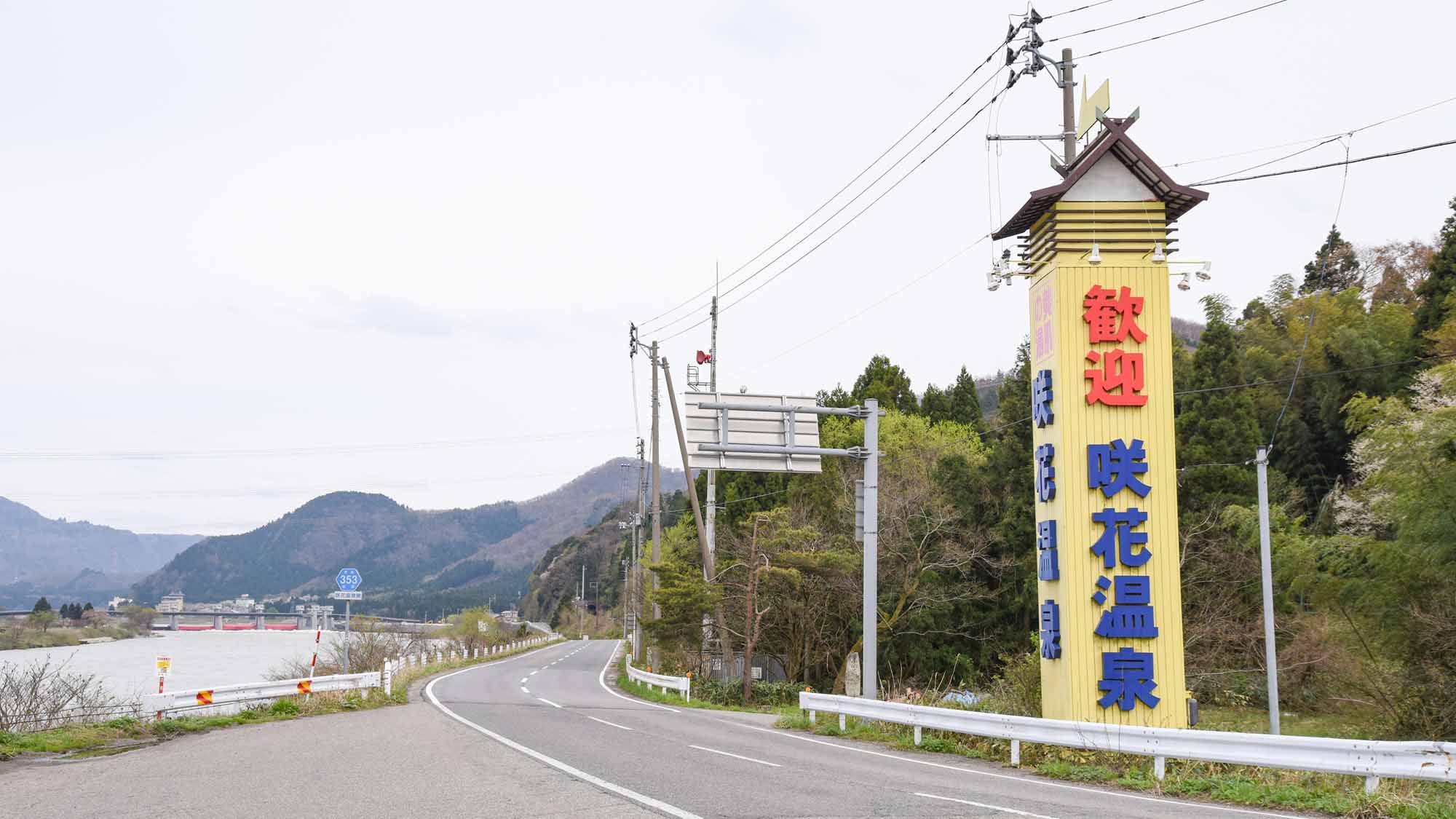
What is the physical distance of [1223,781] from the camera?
11648mm

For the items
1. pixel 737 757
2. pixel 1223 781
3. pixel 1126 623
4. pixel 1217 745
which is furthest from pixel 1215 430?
pixel 737 757

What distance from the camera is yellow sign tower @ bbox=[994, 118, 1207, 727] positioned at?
685 inches

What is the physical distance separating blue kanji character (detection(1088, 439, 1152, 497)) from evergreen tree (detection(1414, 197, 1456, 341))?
29352 mm

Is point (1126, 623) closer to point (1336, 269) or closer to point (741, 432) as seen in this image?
point (741, 432)

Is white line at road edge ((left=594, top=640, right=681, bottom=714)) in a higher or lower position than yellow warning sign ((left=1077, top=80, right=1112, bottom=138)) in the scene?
lower

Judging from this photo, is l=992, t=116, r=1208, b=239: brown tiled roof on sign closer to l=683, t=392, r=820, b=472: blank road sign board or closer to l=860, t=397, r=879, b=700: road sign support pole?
l=860, t=397, r=879, b=700: road sign support pole

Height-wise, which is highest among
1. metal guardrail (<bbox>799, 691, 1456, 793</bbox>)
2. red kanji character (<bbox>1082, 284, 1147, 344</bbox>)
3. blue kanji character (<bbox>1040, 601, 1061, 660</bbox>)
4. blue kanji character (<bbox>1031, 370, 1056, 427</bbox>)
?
red kanji character (<bbox>1082, 284, 1147, 344</bbox>)

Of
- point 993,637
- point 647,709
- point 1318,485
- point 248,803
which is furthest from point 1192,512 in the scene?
point 248,803

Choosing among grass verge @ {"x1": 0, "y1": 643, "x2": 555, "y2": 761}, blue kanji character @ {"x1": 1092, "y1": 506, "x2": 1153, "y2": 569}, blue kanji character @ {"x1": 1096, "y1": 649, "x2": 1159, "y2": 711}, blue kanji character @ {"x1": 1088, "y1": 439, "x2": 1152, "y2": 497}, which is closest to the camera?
grass verge @ {"x1": 0, "y1": 643, "x2": 555, "y2": 761}

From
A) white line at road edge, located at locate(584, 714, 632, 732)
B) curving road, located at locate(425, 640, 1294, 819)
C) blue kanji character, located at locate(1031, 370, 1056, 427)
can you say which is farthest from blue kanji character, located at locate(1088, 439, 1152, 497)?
white line at road edge, located at locate(584, 714, 632, 732)

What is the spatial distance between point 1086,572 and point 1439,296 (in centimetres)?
3250

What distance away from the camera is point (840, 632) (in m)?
40.2

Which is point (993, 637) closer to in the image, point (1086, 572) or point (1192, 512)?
point (1192, 512)

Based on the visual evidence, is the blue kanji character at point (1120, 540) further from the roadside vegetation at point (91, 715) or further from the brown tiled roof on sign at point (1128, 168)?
the roadside vegetation at point (91, 715)
